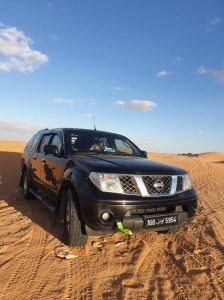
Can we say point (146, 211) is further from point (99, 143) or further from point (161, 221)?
point (99, 143)

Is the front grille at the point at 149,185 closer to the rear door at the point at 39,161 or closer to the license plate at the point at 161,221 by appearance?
the license plate at the point at 161,221

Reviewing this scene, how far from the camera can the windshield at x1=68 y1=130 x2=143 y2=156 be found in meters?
6.39

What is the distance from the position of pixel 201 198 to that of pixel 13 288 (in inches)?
281

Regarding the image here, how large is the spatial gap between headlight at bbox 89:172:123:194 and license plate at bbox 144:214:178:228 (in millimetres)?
556

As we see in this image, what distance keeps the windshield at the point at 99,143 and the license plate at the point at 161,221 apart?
6.29ft

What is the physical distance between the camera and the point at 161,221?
4859 mm

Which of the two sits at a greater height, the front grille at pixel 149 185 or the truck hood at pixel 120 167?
the truck hood at pixel 120 167

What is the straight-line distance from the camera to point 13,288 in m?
3.97

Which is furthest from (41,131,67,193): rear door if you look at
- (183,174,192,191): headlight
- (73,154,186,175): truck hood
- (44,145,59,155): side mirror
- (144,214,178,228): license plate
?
(183,174,192,191): headlight

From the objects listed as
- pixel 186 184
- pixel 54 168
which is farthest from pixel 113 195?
pixel 54 168

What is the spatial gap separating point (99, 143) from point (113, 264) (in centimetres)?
255

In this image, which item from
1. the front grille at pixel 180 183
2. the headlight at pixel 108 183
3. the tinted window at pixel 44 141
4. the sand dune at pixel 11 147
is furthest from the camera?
the sand dune at pixel 11 147

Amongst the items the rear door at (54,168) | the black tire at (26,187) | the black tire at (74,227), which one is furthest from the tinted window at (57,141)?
the black tire at (26,187)

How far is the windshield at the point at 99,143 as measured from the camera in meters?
6.39
